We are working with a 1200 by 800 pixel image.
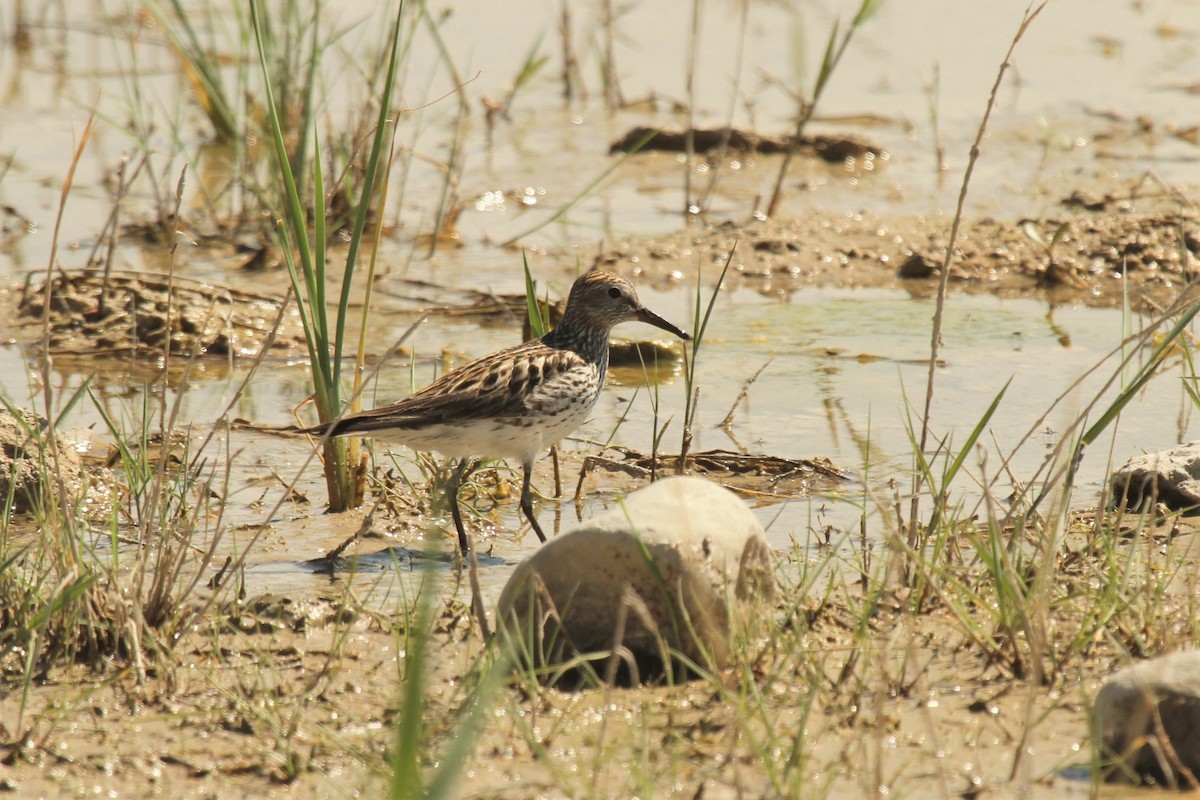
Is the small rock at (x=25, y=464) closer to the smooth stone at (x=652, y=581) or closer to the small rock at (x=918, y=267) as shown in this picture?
the smooth stone at (x=652, y=581)

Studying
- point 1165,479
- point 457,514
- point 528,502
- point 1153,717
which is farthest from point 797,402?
point 1153,717

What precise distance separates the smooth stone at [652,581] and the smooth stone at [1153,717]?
1.05 meters

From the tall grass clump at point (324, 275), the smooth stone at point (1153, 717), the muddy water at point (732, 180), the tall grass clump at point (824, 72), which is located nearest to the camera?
the smooth stone at point (1153, 717)

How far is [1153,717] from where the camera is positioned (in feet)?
13.0

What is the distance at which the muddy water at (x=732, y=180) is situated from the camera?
7.78m

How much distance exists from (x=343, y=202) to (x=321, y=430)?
4832mm

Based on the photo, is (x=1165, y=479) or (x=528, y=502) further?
(x=528, y=502)

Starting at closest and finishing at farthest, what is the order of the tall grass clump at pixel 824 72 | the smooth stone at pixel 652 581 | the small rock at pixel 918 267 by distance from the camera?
the smooth stone at pixel 652 581, the tall grass clump at pixel 824 72, the small rock at pixel 918 267

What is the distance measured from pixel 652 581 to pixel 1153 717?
1.47m

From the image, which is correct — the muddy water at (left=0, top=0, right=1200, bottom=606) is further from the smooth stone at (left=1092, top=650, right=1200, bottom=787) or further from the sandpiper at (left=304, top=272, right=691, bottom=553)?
the smooth stone at (left=1092, top=650, right=1200, bottom=787)

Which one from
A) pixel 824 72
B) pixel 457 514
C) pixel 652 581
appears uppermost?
pixel 824 72

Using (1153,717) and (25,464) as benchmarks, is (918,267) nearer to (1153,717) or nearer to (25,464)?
(25,464)

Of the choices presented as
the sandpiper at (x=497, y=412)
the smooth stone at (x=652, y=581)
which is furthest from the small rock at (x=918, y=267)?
the smooth stone at (x=652, y=581)

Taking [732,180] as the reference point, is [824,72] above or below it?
above
